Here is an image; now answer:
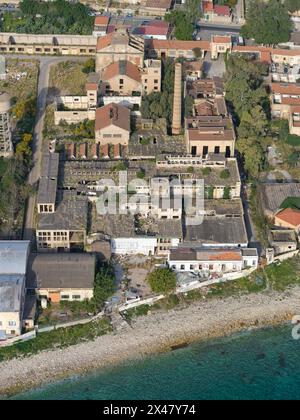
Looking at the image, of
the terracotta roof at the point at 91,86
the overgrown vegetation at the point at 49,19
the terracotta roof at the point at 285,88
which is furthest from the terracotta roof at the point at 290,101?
the overgrown vegetation at the point at 49,19

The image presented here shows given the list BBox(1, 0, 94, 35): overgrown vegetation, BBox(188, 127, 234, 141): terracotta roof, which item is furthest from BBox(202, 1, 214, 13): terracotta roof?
BBox(188, 127, 234, 141): terracotta roof

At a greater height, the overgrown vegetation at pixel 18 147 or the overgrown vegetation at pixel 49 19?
the overgrown vegetation at pixel 49 19

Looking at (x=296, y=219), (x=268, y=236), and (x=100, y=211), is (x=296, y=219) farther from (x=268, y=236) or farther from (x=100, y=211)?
(x=100, y=211)

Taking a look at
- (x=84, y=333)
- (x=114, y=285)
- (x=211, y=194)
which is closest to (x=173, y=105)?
(x=211, y=194)

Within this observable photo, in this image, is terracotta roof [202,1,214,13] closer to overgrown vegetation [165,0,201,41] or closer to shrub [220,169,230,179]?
overgrown vegetation [165,0,201,41]

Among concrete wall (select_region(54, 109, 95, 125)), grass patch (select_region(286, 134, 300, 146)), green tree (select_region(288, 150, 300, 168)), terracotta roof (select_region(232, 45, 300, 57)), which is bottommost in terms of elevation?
green tree (select_region(288, 150, 300, 168))

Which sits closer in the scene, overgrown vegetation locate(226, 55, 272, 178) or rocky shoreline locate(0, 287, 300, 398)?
rocky shoreline locate(0, 287, 300, 398)

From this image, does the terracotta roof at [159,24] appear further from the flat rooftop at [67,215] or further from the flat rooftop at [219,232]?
the flat rooftop at [219,232]
